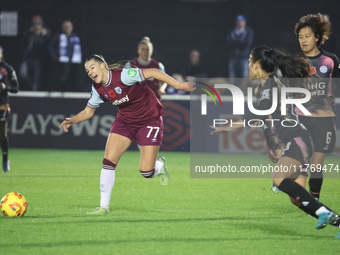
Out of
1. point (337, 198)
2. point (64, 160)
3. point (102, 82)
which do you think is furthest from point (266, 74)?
point (64, 160)

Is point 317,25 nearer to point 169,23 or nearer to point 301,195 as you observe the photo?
point 301,195

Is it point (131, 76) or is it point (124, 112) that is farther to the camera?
point (124, 112)

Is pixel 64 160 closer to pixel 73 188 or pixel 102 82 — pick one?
pixel 73 188

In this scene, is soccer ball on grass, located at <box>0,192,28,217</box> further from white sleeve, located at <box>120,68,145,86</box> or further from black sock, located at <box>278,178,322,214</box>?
black sock, located at <box>278,178,322,214</box>

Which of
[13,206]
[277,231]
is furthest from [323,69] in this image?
[13,206]

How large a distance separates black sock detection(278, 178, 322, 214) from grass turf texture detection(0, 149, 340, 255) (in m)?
0.36

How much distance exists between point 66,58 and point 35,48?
82 cm

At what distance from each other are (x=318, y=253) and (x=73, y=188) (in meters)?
4.85

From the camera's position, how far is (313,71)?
7.44 meters

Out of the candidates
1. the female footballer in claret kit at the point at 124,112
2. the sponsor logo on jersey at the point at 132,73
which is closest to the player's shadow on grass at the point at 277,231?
the female footballer in claret kit at the point at 124,112

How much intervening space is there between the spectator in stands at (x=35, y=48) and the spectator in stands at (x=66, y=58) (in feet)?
0.80

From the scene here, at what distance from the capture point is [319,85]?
7.52 metres

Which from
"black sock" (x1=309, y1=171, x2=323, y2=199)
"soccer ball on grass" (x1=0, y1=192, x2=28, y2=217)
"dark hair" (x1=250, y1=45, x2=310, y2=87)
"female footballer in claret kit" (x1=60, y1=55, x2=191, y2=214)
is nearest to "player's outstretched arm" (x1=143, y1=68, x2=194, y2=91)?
"female footballer in claret kit" (x1=60, y1=55, x2=191, y2=214)

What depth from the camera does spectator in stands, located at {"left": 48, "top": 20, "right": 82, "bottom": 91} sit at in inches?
642
